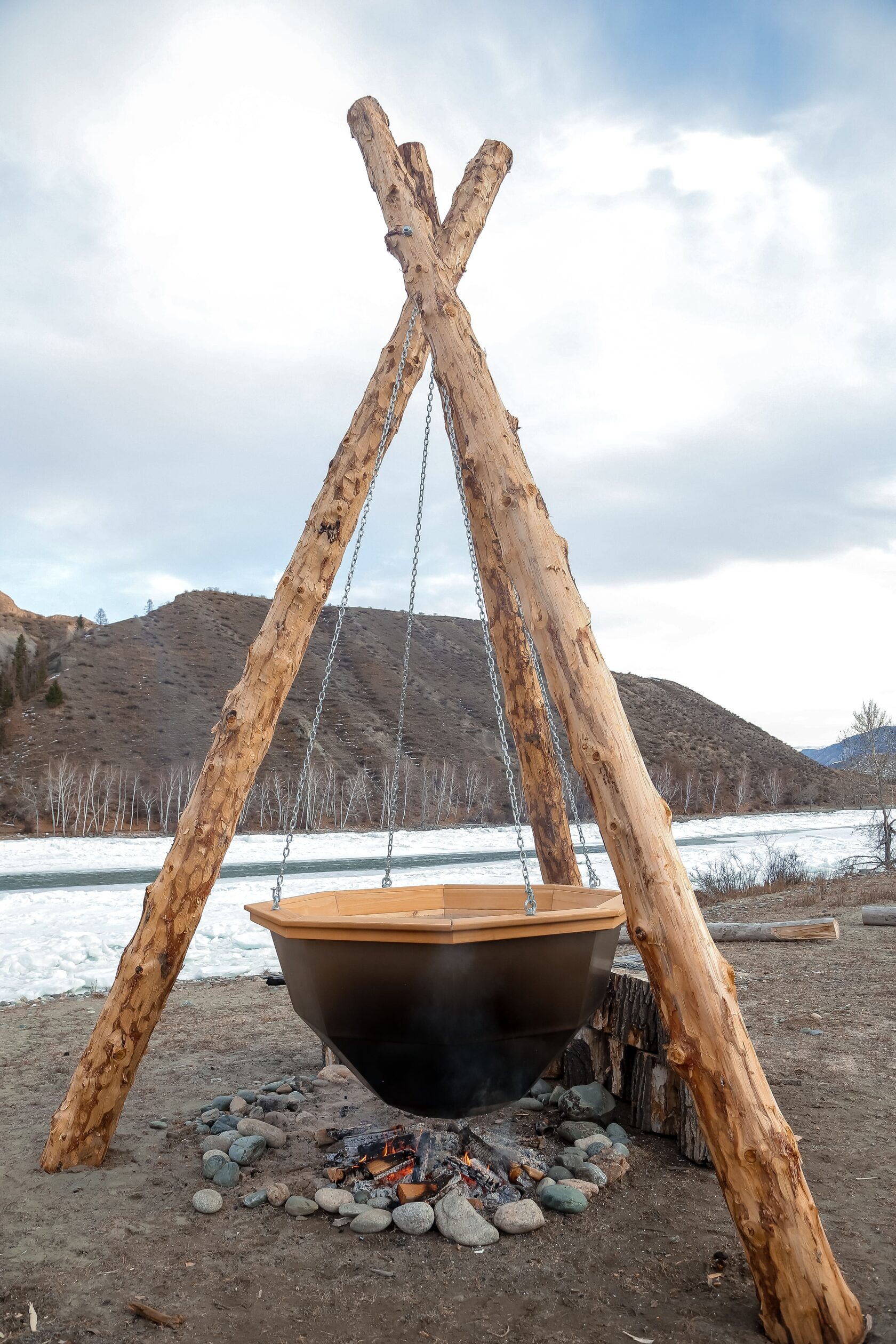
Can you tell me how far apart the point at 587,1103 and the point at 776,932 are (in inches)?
195

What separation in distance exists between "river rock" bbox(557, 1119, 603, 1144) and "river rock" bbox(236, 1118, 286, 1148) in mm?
1242

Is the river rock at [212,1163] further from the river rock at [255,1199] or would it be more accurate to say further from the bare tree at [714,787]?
the bare tree at [714,787]

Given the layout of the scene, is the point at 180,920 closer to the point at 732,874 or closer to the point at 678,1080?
the point at 678,1080

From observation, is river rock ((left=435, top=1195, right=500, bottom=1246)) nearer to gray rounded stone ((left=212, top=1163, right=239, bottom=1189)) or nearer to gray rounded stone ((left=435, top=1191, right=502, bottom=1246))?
gray rounded stone ((left=435, top=1191, right=502, bottom=1246))

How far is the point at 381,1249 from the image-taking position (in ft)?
A: 9.86

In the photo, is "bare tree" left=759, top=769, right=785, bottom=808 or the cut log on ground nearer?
the cut log on ground

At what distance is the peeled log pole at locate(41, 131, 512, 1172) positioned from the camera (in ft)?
12.3

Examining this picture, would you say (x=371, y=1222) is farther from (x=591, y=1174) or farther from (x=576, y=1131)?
(x=576, y=1131)

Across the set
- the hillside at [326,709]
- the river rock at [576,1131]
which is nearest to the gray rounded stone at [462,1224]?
the river rock at [576,1131]

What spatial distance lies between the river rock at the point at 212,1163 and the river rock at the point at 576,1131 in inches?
57.0

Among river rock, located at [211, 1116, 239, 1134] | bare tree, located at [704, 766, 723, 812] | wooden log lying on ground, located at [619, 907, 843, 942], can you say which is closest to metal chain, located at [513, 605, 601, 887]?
river rock, located at [211, 1116, 239, 1134]

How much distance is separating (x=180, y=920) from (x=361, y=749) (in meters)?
45.8

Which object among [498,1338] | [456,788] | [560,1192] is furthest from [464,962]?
[456,788]

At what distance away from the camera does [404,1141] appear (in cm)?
370
